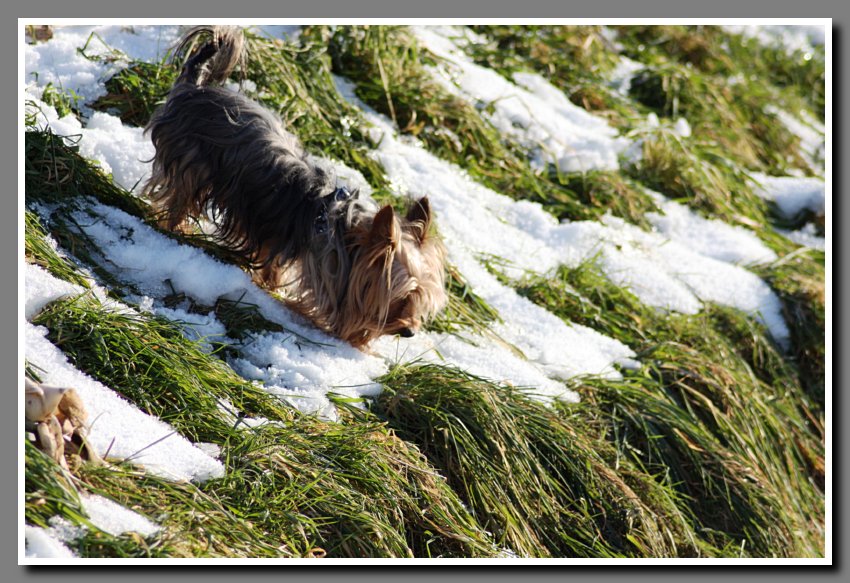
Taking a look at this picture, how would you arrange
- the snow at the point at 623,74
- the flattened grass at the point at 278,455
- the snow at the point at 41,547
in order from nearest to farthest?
1. the snow at the point at 41,547
2. the flattened grass at the point at 278,455
3. the snow at the point at 623,74

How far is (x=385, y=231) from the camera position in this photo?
4.42 metres

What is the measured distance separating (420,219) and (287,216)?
0.69 metres

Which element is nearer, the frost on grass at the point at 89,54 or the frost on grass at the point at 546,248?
the frost on grass at the point at 89,54

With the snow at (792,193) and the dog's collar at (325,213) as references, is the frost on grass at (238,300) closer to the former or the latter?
the dog's collar at (325,213)

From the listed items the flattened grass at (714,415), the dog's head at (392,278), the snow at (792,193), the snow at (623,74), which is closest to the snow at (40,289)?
the dog's head at (392,278)

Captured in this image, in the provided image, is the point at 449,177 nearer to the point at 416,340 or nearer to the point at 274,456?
the point at 416,340

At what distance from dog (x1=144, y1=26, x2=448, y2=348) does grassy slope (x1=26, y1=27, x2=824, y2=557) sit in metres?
0.27

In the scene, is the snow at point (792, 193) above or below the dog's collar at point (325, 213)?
below

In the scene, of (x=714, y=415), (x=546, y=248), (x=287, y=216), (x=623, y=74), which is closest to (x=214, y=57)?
(x=287, y=216)

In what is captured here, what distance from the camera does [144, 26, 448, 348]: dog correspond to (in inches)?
180

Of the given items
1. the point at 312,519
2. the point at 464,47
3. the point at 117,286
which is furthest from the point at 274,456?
A: the point at 464,47

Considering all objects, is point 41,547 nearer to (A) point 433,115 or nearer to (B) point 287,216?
(B) point 287,216

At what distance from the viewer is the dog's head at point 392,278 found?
4.50 meters

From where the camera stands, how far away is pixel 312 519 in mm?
3512
